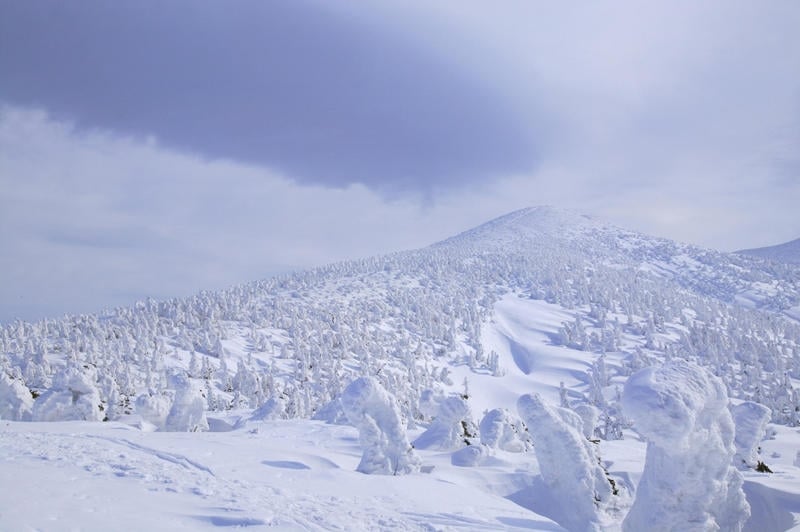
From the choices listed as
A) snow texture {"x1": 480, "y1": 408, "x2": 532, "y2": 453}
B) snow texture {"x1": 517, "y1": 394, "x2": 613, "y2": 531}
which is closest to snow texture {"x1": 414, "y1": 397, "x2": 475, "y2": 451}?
snow texture {"x1": 480, "y1": 408, "x2": 532, "y2": 453}

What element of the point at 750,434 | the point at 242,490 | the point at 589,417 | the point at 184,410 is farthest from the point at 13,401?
the point at 750,434

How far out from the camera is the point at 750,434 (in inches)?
852

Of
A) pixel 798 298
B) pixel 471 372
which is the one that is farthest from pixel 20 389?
pixel 798 298

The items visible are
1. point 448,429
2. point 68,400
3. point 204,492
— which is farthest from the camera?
point 68,400

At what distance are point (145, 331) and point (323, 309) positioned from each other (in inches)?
2175

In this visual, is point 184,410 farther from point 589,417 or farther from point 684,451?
point 684,451

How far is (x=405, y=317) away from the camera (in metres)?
144

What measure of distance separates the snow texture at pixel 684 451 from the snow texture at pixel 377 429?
28.3ft

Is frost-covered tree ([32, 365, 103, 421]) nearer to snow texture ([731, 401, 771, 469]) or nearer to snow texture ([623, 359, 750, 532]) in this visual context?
snow texture ([623, 359, 750, 532])

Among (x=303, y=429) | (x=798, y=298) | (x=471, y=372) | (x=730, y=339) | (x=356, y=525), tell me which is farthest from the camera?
(x=798, y=298)

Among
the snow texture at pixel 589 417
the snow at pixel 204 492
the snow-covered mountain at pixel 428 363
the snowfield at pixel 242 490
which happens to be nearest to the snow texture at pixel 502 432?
the snow-covered mountain at pixel 428 363

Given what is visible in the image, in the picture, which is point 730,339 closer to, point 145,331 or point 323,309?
point 323,309

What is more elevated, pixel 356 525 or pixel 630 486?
pixel 356 525

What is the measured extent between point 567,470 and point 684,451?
15.2ft
